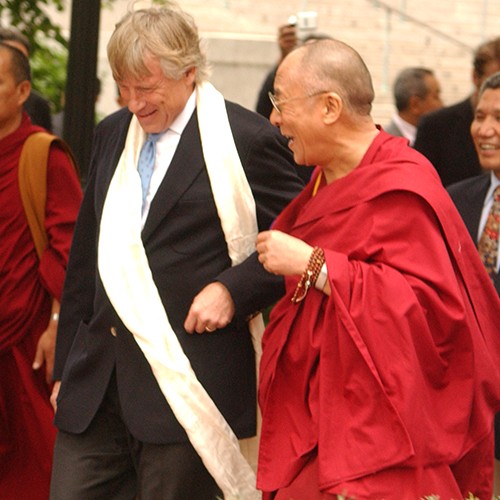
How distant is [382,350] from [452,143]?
3149 mm

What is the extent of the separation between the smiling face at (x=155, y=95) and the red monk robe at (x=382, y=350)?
55 centimetres

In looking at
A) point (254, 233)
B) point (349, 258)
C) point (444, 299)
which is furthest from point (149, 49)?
point (444, 299)

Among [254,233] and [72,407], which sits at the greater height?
[254,233]

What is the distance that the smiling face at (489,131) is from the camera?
16.7 ft

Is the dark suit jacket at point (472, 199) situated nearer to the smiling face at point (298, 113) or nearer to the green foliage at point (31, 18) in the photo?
the smiling face at point (298, 113)

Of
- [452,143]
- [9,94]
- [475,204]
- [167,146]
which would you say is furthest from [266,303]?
[452,143]

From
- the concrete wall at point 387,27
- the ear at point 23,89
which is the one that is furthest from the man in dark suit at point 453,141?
the concrete wall at point 387,27

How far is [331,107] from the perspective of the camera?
370cm

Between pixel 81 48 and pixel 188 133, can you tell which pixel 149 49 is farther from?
pixel 81 48

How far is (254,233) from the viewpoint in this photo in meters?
4.11

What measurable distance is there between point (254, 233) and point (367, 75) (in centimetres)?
64

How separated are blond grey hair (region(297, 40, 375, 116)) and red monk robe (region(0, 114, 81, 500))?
5.07ft

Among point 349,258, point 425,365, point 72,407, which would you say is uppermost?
point 349,258

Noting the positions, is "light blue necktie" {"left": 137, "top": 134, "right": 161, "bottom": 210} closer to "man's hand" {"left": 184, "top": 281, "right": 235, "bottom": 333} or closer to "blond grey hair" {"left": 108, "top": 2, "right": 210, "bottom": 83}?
"blond grey hair" {"left": 108, "top": 2, "right": 210, "bottom": 83}
